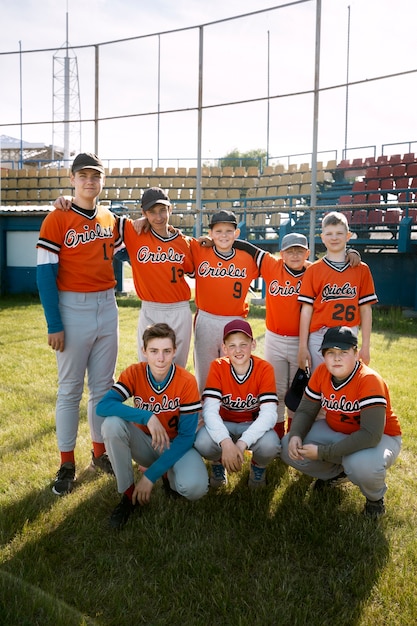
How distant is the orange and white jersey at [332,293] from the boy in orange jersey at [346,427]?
0.54m

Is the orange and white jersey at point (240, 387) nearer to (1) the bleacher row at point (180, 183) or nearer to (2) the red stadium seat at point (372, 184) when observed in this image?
(2) the red stadium seat at point (372, 184)

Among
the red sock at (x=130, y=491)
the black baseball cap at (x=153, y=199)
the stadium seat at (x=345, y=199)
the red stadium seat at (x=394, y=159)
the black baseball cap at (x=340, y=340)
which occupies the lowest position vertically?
the red sock at (x=130, y=491)

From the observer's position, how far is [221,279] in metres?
3.69

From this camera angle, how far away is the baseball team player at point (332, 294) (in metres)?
3.46

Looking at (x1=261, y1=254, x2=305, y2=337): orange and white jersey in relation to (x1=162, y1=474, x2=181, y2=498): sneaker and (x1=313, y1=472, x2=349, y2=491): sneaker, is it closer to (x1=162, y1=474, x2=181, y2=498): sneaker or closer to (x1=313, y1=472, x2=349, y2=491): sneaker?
(x1=313, y1=472, x2=349, y2=491): sneaker

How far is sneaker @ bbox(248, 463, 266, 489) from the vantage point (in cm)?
317

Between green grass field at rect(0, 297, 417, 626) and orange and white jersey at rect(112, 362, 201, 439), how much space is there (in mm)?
500

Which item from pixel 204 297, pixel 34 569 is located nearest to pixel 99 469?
pixel 34 569

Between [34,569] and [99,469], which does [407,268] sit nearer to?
[99,469]

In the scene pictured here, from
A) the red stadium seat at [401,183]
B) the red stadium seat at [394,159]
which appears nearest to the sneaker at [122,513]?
the red stadium seat at [401,183]

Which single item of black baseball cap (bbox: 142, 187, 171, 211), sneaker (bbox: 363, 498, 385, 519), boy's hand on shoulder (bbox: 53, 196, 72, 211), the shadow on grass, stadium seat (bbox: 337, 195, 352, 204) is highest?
stadium seat (bbox: 337, 195, 352, 204)

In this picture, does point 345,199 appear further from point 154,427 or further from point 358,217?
point 154,427

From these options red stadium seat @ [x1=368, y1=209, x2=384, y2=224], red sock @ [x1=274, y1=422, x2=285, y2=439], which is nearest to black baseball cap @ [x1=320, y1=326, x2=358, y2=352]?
red sock @ [x1=274, y1=422, x2=285, y2=439]

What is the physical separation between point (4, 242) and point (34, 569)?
11.7 meters
